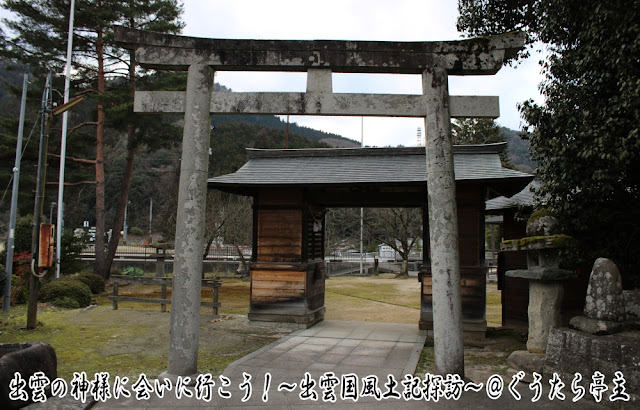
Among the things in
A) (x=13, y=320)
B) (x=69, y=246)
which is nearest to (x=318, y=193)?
(x=13, y=320)

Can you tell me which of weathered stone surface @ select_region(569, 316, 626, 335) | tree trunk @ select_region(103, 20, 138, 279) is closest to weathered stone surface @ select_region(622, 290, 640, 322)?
weathered stone surface @ select_region(569, 316, 626, 335)

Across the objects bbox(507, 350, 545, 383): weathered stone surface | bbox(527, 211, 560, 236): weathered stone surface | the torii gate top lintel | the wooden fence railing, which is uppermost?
the torii gate top lintel

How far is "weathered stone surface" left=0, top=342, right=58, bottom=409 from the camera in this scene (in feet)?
14.6

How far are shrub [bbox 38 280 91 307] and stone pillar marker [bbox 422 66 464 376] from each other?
11769 mm

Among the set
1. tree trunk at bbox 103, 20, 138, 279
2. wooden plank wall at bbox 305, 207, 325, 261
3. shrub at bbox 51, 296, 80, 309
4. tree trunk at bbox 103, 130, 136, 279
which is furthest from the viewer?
tree trunk at bbox 103, 130, 136, 279

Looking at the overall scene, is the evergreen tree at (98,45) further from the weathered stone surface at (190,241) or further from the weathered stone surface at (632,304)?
the weathered stone surface at (632,304)

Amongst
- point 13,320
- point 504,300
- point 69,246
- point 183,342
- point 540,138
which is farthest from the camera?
point 69,246

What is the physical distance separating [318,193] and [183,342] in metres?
6.21

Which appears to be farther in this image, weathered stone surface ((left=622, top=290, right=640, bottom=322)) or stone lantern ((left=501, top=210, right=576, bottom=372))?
stone lantern ((left=501, top=210, right=576, bottom=372))

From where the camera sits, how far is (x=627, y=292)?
19.3 feet

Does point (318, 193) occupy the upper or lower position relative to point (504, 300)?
upper

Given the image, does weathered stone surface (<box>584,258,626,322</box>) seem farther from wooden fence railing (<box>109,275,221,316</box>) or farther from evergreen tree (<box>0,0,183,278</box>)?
evergreen tree (<box>0,0,183,278</box>)

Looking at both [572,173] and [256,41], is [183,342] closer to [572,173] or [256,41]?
[256,41]

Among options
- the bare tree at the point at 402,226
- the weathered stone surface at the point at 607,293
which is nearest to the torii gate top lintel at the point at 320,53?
the weathered stone surface at the point at 607,293
